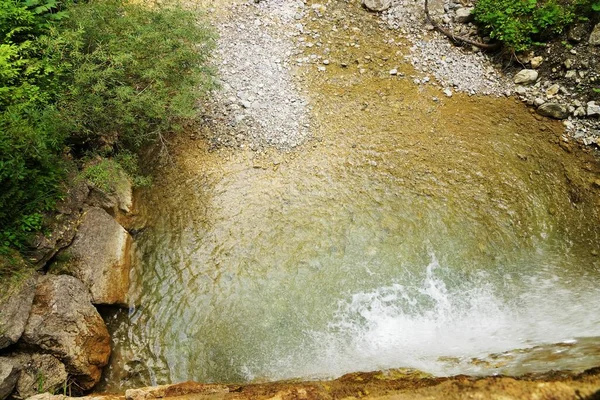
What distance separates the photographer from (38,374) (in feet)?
17.6

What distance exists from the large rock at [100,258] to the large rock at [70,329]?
28cm

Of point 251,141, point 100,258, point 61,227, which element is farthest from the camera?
point 251,141

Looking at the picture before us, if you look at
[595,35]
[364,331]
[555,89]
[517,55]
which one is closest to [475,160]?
[555,89]

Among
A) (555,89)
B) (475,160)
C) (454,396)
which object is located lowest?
(475,160)

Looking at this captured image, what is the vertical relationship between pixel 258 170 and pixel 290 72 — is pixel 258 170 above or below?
below

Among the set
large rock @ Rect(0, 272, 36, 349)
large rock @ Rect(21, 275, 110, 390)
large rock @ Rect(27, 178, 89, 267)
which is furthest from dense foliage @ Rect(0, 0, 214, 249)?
large rock @ Rect(21, 275, 110, 390)

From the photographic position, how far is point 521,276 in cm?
661

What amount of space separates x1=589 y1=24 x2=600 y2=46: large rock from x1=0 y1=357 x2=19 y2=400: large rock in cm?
1252

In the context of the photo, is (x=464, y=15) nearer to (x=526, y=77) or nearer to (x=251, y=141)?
(x=526, y=77)

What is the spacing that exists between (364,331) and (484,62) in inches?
297

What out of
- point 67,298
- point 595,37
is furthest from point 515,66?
point 67,298

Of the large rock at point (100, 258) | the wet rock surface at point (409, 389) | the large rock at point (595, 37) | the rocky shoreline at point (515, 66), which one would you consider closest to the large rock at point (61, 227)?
the large rock at point (100, 258)

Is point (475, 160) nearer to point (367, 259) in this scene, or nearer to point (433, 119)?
point (433, 119)

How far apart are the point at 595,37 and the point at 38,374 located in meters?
12.5
